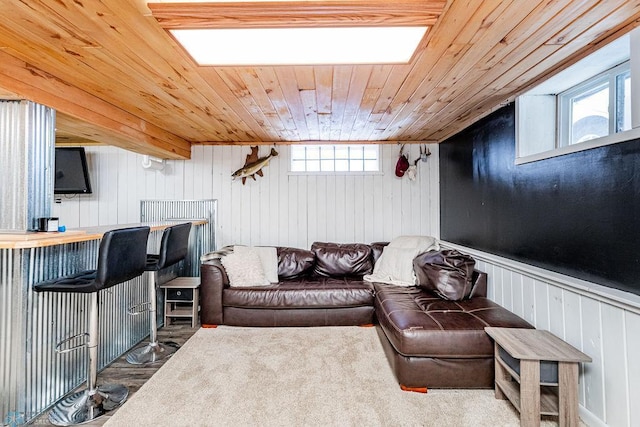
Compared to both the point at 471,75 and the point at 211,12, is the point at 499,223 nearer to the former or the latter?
the point at 471,75

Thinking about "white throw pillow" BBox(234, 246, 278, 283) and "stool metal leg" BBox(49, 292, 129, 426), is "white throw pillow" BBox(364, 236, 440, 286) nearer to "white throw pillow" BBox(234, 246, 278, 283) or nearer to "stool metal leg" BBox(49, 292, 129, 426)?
"white throw pillow" BBox(234, 246, 278, 283)

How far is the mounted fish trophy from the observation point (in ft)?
13.4

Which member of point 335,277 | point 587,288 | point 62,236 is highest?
point 62,236

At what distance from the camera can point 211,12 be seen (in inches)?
53.4

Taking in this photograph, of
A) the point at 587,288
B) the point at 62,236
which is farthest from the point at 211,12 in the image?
the point at 587,288

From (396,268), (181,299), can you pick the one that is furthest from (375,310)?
(181,299)

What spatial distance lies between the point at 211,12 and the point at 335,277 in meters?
2.97

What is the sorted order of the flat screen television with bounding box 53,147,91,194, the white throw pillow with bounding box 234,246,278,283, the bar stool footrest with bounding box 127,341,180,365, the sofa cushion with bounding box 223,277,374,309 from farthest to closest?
1. the flat screen television with bounding box 53,147,91,194
2. the white throw pillow with bounding box 234,246,278,283
3. the sofa cushion with bounding box 223,277,374,309
4. the bar stool footrest with bounding box 127,341,180,365

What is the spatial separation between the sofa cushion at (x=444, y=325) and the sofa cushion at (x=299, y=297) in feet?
1.97

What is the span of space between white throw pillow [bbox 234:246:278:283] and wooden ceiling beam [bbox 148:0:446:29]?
2.54 m

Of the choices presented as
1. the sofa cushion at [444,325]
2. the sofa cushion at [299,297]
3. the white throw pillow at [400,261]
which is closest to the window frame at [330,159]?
the white throw pillow at [400,261]

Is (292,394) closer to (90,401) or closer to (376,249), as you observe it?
(90,401)

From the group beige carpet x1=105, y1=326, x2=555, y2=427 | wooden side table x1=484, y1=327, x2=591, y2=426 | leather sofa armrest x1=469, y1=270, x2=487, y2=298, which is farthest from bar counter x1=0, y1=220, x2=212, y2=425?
leather sofa armrest x1=469, y1=270, x2=487, y2=298

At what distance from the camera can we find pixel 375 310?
3.16 metres
